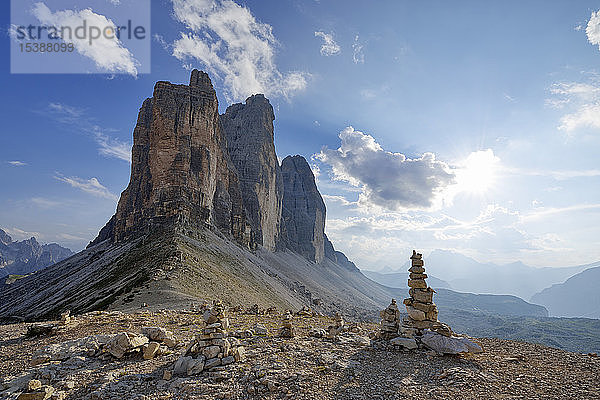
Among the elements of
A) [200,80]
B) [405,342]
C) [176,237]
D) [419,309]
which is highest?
[200,80]

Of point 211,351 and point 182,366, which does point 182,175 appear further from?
point 182,366

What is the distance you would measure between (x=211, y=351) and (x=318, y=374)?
425 centimetres

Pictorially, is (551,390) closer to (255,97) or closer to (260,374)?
(260,374)

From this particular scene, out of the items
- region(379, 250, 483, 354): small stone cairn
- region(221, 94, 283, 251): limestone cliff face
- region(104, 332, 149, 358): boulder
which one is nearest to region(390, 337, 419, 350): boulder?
region(379, 250, 483, 354): small stone cairn

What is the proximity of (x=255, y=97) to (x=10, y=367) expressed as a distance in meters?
177

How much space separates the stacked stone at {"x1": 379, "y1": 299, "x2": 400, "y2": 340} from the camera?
53.5 ft

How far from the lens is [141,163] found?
105500mm

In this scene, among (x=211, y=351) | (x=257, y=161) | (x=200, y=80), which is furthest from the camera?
(x=257, y=161)

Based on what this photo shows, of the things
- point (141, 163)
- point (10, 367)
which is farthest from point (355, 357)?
point (141, 163)

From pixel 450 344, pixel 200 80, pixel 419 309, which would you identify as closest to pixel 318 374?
pixel 450 344

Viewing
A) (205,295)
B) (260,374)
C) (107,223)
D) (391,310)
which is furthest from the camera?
(107,223)

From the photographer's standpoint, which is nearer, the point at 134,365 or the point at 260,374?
the point at 260,374

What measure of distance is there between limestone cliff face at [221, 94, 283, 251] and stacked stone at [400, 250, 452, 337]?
122501 millimetres

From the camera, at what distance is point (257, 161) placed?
496ft
